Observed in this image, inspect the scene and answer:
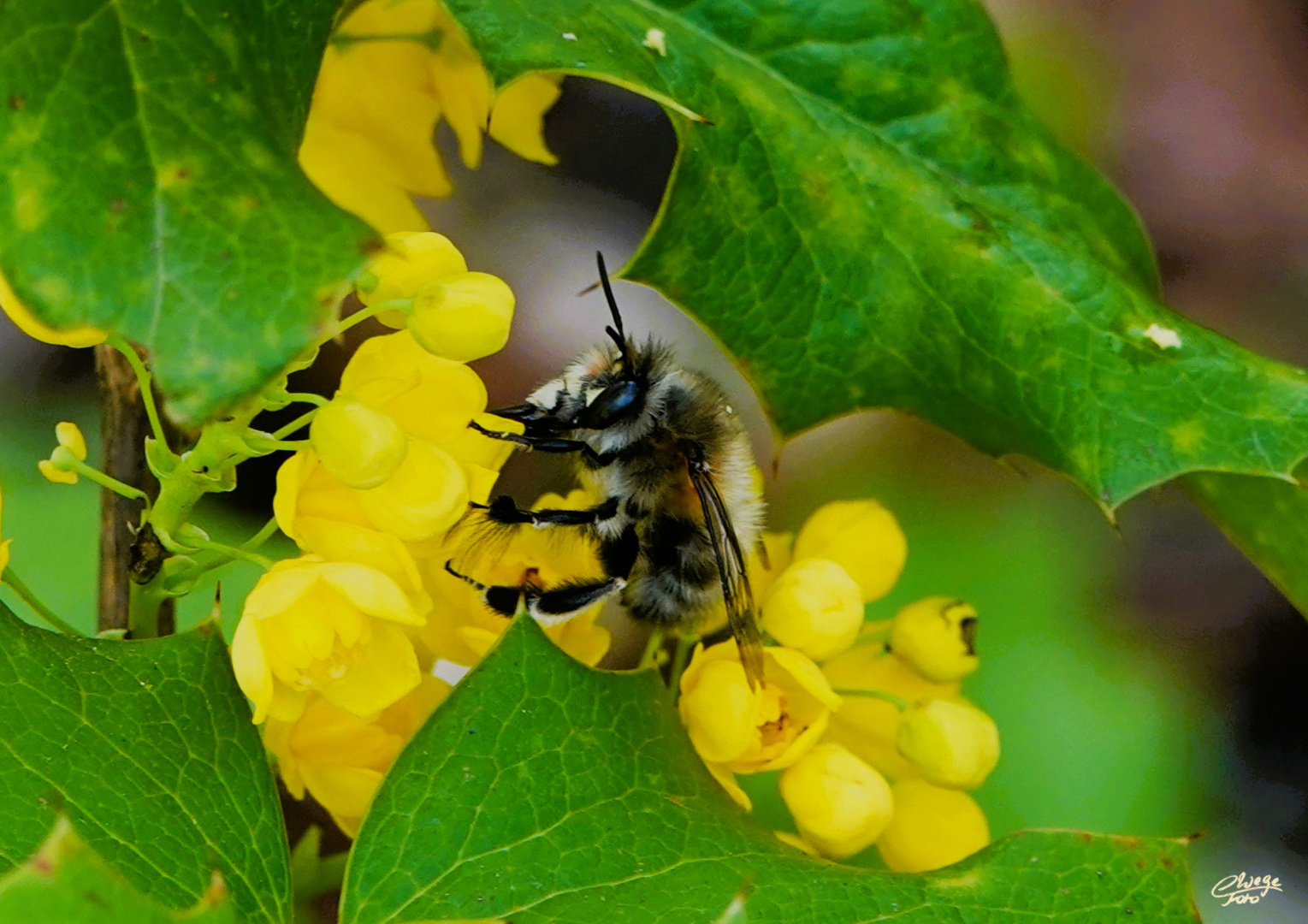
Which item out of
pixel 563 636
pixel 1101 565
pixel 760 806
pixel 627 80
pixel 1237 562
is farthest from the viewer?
pixel 1237 562

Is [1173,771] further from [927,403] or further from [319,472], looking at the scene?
[319,472]

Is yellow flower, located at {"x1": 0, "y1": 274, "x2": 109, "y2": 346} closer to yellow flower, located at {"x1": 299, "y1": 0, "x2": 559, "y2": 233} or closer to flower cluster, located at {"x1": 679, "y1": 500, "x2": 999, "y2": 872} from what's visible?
yellow flower, located at {"x1": 299, "y1": 0, "x2": 559, "y2": 233}

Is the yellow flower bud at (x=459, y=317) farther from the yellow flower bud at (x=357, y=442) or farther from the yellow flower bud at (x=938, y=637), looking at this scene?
the yellow flower bud at (x=938, y=637)

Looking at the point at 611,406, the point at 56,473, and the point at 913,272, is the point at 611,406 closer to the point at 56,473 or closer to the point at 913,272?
the point at 913,272

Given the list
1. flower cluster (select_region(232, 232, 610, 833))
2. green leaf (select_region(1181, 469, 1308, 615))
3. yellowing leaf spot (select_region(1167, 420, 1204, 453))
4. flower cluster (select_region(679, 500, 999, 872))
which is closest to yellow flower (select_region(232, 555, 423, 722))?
flower cluster (select_region(232, 232, 610, 833))

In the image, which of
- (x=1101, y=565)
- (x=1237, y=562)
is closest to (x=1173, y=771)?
(x=1101, y=565)

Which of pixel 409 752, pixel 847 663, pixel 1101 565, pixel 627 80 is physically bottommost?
pixel 1101 565
